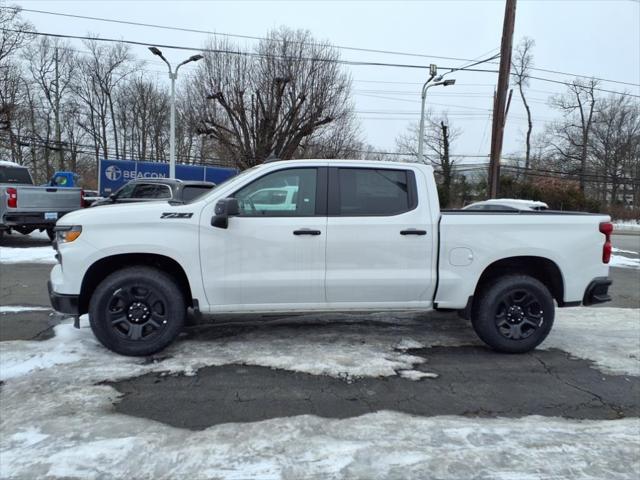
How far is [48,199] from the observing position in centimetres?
1218

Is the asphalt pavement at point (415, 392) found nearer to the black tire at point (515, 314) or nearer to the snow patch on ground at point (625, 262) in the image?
the black tire at point (515, 314)

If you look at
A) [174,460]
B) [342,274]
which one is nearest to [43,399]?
[174,460]

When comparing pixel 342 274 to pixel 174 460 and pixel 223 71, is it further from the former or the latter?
pixel 223 71

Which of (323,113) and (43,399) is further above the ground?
(323,113)

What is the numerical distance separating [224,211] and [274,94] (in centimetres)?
2482

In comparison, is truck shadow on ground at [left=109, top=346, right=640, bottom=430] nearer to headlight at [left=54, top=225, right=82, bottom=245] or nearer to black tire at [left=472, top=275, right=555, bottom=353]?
black tire at [left=472, top=275, right=555, bottom=353]

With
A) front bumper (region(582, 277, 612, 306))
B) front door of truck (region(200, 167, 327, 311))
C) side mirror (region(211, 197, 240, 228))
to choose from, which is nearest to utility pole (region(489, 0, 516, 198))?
front bumper (region(582, 277, 612, 306))

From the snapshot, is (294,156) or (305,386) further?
(294,156)

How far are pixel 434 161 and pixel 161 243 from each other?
4751 cm

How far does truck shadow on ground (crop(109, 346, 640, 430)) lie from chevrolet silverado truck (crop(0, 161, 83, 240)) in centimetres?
993

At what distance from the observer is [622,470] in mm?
2742

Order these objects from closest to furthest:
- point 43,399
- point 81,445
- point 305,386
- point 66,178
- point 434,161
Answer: point 81,445 < point 43,399 < point 305,386 < point 66,178 < point 434,161

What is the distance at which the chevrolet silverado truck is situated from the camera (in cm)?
1158

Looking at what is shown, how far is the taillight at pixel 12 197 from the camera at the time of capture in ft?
37.9
